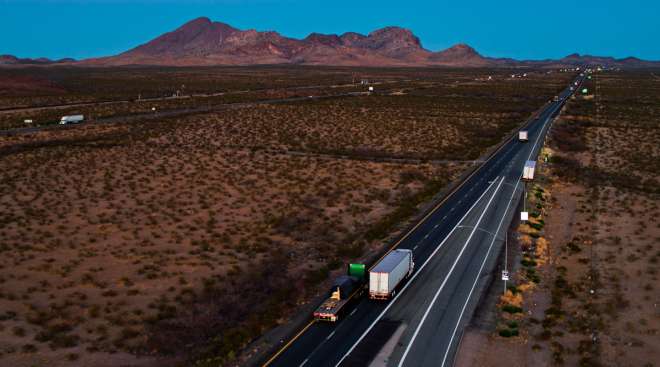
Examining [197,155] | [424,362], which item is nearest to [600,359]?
[424,362]

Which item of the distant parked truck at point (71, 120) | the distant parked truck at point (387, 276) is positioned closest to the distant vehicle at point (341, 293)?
the distant parked truck at point (387, 276)

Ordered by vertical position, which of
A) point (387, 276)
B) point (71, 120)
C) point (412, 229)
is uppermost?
point (71, 120)

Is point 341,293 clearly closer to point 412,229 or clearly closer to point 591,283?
point 591,283

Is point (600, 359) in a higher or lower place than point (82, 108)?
lower

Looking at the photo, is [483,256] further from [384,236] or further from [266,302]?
[266,302]

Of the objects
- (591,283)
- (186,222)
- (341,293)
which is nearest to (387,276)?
(341,293)

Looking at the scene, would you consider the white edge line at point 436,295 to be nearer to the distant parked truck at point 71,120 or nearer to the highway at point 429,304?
the highway at point 429,304
